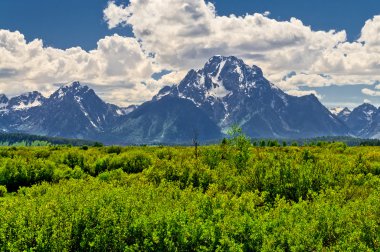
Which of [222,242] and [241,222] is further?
[241,222]

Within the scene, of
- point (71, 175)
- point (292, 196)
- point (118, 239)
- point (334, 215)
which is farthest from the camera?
point (71, 175)

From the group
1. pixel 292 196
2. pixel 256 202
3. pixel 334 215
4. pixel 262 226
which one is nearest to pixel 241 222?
pixel 262 226

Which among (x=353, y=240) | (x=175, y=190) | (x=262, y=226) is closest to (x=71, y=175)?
(x=175, y=190)

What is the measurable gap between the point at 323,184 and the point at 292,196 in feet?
10.2

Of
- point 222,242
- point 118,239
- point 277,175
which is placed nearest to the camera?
point 222,242

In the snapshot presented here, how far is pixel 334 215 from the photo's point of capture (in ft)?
70.2

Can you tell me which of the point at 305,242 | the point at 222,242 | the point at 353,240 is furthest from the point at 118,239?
the point at 353,240

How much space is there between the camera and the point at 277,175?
1455 inches

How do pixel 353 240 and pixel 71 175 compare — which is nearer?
pixel 353 240

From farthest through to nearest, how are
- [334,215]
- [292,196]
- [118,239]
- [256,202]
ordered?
[292,196], [256,202], [334,215], [118,239]

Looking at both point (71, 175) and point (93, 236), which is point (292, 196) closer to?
point (93, 236)

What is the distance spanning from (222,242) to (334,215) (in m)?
6.99

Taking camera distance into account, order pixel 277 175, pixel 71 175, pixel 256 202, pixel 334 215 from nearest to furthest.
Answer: pixel 334 215 → pixel 256 202 → pixel 277 175 → pixel 71 175

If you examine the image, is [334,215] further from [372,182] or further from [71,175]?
[71,175]
